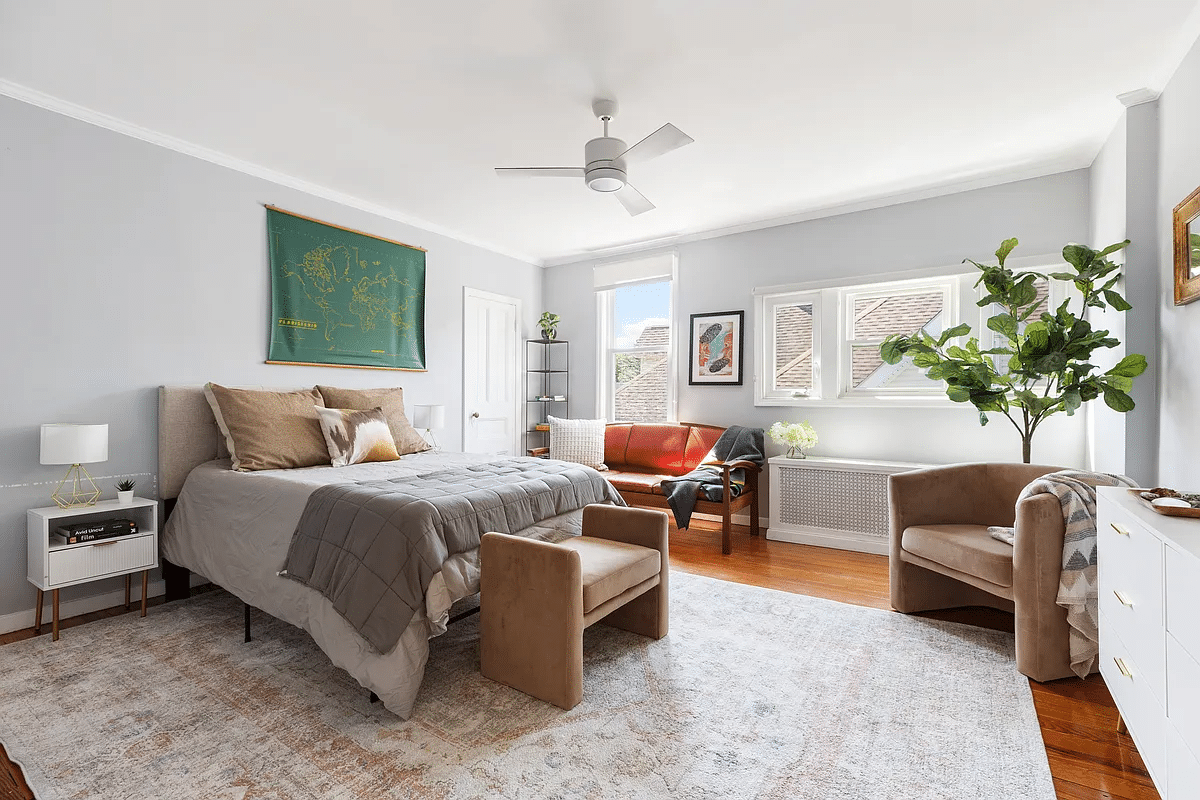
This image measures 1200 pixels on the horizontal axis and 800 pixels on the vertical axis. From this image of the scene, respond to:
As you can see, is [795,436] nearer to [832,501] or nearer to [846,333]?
[832,501]

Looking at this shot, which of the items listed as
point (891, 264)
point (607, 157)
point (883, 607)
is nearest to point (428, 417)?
point (607, 157)

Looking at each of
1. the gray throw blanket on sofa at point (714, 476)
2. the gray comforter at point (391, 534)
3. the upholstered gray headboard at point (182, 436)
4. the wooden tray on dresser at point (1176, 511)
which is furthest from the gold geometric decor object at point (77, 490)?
the wooden tray on dresser at point (1176, 511)

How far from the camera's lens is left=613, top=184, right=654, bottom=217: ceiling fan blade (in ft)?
10.1

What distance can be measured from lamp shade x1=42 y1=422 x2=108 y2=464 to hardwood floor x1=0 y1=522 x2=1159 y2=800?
0.86 meters

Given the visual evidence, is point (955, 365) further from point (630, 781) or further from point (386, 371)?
point (386, 371)

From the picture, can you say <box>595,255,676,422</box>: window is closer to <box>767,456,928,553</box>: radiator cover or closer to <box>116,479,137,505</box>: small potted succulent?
<box>767,456,928,553</box>: radiator cover

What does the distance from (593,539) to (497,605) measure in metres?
0.61

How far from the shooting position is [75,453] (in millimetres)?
2613

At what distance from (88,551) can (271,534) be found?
990mm

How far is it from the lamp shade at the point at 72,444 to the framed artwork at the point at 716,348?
13.5 ft

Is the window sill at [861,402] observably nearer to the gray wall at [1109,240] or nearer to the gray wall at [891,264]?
the gray wall at [891,264]

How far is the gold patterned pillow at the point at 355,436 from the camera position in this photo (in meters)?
3.30

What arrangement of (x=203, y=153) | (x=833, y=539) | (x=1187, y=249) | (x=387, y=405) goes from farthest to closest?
(x=833, y=539) < (x=387, y=405) < (x=203, y=153) < (x=1187, y=249)

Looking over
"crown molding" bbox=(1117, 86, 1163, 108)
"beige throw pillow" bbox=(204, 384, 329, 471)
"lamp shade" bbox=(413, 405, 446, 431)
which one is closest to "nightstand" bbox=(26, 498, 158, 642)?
"beige throw pillow" bbox=(204, 384, 329, 471)
